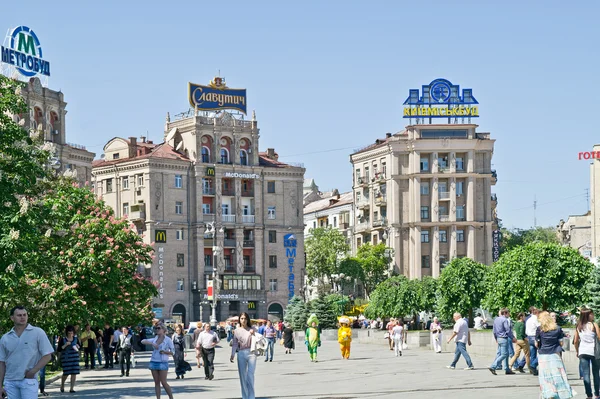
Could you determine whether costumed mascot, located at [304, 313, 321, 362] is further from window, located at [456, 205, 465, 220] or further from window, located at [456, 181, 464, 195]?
window, located at [456, 181, 464, 195]

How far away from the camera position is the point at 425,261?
4414 inches

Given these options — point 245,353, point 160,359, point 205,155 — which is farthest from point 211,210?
point 245,353

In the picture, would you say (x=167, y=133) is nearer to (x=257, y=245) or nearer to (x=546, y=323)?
(x=257, y=245)

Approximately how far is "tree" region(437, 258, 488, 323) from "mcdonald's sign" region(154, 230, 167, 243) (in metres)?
45.5

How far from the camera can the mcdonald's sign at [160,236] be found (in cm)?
10362

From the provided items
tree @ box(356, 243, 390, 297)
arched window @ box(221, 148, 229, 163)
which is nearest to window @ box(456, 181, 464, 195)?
tree @ box(356, 243, 390, 297)

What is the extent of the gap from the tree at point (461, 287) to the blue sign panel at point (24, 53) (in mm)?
31326

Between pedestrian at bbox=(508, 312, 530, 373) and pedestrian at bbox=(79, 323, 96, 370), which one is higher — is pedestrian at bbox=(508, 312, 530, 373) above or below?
above

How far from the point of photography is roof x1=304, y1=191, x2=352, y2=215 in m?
132

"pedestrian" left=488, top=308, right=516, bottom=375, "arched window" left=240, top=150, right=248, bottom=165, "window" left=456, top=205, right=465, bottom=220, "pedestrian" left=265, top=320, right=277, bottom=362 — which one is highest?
"arched window" left=240, top=150, right=248, bottom=165

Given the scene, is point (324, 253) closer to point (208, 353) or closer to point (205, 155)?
point (205, 155)

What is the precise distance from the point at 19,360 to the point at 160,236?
89982 millimetres

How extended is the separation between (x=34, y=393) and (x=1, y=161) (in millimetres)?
11725

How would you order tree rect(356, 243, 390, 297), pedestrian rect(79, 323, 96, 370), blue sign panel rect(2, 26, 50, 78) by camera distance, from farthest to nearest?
tree rect(356, 243, 390, 297) → blue sign panel rect(2, 26, 50, 78) → pedestrian rect(79, 323, 96, 370)
